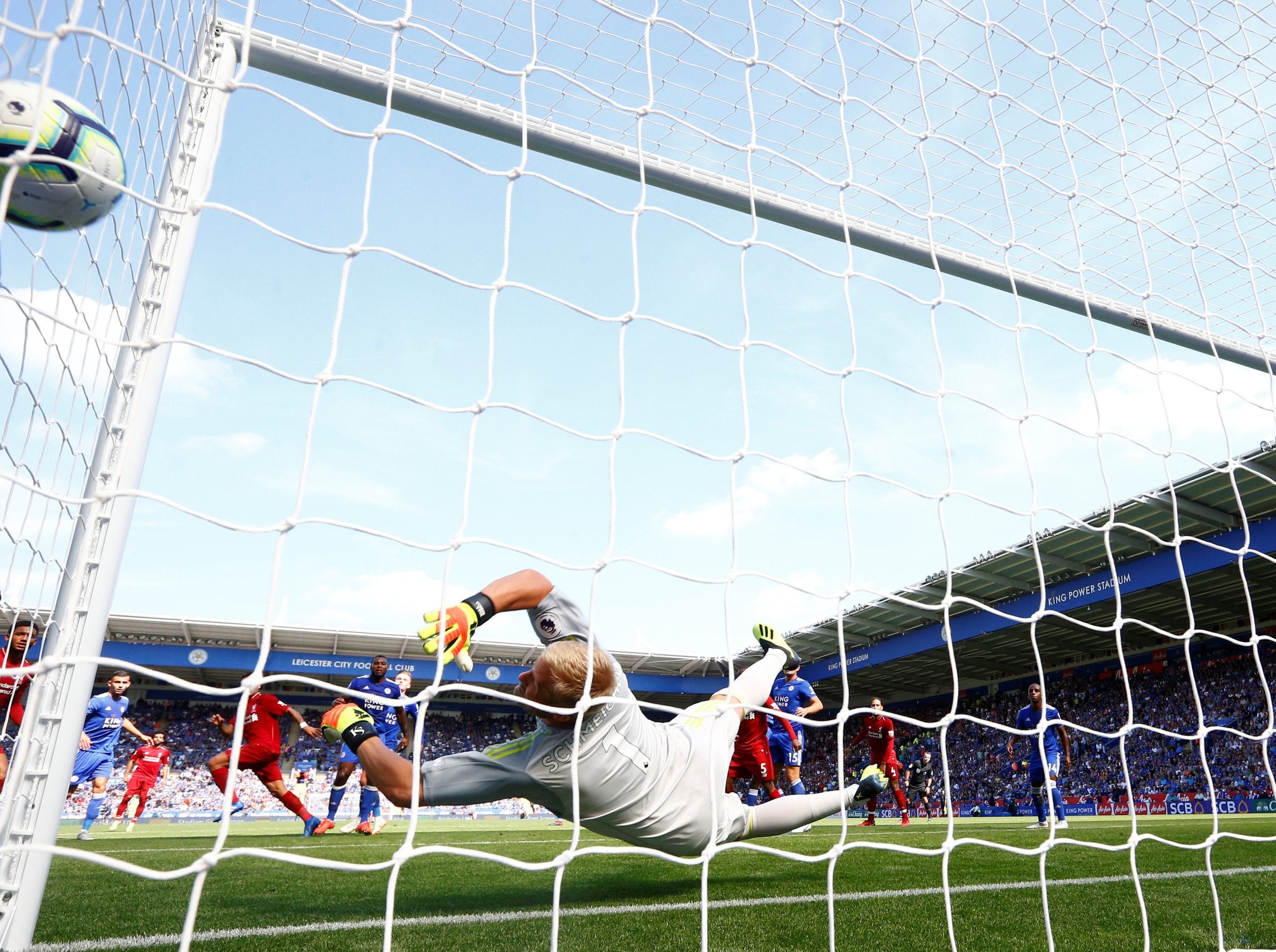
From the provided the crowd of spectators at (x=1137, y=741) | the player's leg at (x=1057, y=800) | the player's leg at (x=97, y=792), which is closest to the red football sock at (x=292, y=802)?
the player's leg at (x=97, y=792)

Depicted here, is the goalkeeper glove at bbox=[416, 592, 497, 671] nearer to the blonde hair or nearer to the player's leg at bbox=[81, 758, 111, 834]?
the blonde hair

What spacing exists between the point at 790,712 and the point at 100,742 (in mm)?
7690

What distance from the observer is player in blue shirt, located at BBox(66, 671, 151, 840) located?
9.01m

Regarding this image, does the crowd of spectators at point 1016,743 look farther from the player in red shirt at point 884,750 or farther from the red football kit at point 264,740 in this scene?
the red football kit at point 264,740

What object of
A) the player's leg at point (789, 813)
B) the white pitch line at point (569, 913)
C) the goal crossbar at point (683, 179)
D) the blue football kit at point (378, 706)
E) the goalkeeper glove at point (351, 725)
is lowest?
the white pitch line at point (569, 913)

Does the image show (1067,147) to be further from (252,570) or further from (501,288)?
(252,570)

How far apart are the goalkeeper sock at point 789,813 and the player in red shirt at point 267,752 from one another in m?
4.73

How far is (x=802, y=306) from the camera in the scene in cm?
332

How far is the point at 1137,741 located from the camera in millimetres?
20375

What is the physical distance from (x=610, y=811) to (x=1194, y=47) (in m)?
4.55

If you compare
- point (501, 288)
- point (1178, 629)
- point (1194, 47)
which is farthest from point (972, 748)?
point (501, 288)

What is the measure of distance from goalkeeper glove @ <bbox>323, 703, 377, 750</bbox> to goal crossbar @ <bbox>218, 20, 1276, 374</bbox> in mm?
2118

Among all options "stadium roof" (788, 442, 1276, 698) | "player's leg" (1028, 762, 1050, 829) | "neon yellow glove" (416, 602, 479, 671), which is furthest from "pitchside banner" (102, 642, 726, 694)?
"neon yellow glove" (416, 602, 479, 671)

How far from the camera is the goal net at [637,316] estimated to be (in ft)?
7.87
